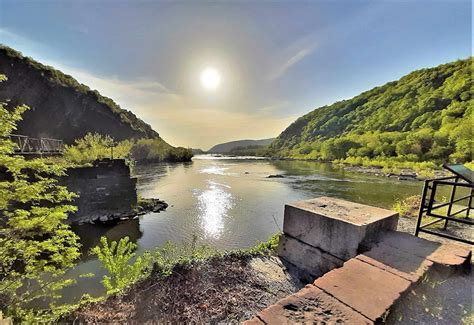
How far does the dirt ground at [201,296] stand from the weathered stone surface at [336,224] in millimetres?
819

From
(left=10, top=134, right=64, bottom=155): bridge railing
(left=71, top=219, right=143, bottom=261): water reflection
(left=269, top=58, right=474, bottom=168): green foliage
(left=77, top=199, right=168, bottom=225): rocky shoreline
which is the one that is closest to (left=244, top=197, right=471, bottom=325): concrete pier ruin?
(left=71, top=219, right=143, bottom=261): water reflection

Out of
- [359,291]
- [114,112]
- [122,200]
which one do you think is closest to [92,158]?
[122,200]

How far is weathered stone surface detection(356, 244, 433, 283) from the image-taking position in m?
2.29

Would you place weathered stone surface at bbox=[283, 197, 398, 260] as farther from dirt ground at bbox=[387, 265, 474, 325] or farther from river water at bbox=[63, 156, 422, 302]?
river water at bbox=[63, 156, 422, 302]

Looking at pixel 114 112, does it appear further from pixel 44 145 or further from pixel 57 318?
pixel 57 318

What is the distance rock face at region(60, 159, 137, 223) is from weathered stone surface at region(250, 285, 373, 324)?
11.5 metres

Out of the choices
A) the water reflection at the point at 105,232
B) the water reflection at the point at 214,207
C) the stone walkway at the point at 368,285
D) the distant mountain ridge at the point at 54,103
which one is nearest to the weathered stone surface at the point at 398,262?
the stone walkway at the point at 368,285

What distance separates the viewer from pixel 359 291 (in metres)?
2.00

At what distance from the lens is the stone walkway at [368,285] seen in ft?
5.73

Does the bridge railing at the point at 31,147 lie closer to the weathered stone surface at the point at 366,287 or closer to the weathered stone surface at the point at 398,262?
the weathered stone surface at the point at 366,287

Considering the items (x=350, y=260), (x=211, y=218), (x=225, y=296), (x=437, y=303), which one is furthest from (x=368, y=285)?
(x=211, y=218)

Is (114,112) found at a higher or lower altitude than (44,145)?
higher

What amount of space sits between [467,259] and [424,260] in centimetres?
64

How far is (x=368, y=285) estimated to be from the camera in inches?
82.7
